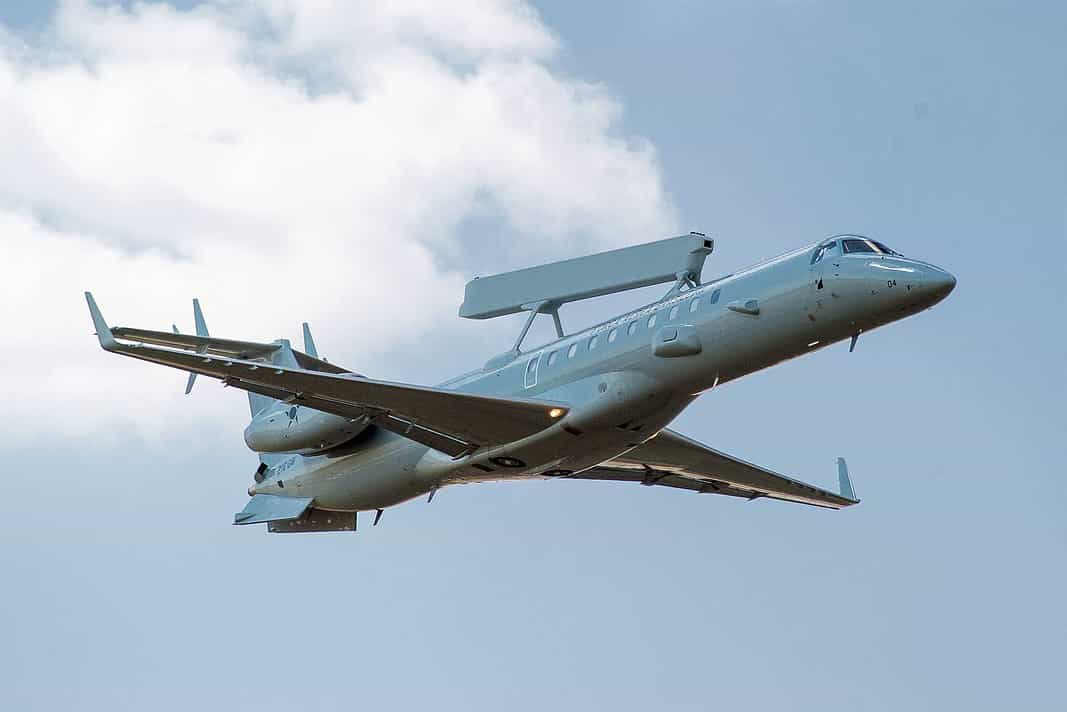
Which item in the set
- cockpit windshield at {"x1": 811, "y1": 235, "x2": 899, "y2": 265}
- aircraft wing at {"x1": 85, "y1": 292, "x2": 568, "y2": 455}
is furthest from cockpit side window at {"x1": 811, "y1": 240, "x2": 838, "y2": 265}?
aircraft wing at {"x1": 85, "y1": 292, "x2": 568, "y2": 455}

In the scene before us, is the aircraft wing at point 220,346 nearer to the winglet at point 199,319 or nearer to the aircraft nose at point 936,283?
the winglet at point 199,319

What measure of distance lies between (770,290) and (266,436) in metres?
10.5

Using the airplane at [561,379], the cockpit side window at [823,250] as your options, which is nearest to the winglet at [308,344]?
the airplane at [561,379]

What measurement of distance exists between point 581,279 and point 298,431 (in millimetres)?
6110

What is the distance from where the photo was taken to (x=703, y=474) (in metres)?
31.8

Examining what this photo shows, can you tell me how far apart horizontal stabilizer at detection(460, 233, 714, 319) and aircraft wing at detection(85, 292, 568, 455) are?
3038mm

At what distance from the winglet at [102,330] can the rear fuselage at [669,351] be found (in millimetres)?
5242

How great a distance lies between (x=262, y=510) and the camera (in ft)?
104

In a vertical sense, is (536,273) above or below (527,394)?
above

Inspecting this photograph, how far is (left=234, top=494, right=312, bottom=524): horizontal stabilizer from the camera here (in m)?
31.0

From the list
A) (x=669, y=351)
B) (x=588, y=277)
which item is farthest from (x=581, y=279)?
(x=669, y=351)

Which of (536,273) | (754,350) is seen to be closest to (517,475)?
(536,273)

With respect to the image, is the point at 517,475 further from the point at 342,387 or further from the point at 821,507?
the point at 821,507

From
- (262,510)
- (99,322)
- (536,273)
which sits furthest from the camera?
(262,510)
